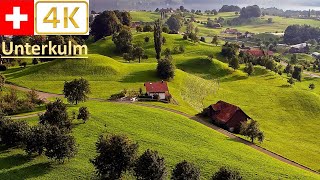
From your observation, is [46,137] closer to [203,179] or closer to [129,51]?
[203,179]

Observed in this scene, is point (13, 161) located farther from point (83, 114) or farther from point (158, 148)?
point (158, 148)

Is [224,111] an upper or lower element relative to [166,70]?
lower

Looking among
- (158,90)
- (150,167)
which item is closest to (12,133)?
(150,167)

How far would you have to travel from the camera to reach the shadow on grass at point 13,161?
54438mm

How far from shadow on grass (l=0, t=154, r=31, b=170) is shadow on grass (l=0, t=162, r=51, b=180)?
173cm

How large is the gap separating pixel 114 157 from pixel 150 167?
Answer: 5.20m

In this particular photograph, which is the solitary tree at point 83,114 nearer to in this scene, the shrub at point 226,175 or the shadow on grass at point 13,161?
the shadow on grass at point 13,161

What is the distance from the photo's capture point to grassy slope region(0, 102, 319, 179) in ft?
180

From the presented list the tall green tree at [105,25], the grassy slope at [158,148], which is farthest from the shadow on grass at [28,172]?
the tall green tree at [105,25]

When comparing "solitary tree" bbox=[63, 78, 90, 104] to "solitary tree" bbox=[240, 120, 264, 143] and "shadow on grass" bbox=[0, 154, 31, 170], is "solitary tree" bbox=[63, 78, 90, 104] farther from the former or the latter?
"solitary tree" bbox=[240, 120, 264, 143]

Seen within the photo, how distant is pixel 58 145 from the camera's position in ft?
181

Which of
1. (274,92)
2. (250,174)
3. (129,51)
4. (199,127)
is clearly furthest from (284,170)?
(129,51)

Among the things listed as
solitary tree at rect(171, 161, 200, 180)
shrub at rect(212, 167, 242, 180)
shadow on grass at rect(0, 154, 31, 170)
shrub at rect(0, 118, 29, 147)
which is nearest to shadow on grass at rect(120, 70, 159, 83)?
shrub at rect(0, 118, 29, 147)

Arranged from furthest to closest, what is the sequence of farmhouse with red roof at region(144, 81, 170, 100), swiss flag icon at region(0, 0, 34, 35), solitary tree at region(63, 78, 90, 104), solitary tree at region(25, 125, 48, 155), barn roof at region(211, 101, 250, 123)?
1. swiss flag icon at region(0, 0, 34, 35)
2. farmhouse with red roof at region(144, 81, 170, 100)
3. barn roof at region(211, 101, 250, 123)
4. solitary tree at region(63, 78, 90, 104)
5. solitary tree at region(25, 125, 48, 155)
